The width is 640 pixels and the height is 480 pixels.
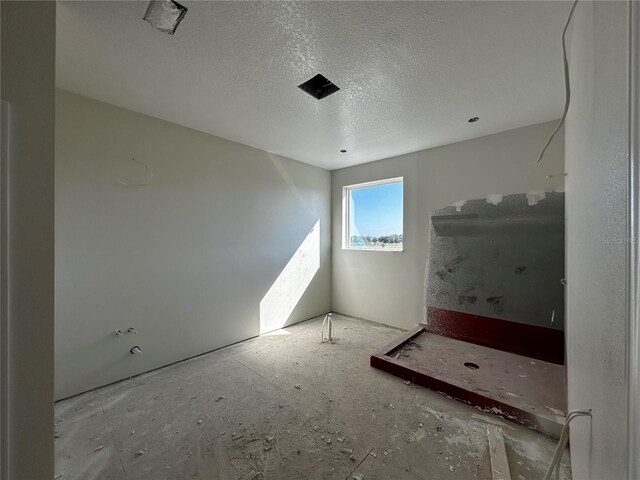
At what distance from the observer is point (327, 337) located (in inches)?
123

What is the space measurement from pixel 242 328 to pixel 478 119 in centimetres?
347

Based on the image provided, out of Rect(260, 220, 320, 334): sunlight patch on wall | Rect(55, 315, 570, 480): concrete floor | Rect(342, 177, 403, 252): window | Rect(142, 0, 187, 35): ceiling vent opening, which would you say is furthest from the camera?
Rect(342, 177, 403, 252): window

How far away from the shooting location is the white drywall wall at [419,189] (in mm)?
2529

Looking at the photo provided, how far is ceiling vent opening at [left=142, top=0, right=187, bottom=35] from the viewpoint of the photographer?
3.97ft

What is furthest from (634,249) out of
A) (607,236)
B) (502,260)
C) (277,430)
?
(502,260)

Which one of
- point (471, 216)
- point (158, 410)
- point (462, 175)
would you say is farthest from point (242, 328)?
point (462, 175)

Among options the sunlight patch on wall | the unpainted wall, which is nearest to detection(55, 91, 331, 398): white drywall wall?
the sunlight patch on wall

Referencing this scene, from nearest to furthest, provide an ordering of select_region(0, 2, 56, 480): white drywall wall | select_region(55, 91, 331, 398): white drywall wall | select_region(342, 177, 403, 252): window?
select_region(0, 2, 56, 480): white drywall wall
select_region(55, 91, 331, 398): white drywall wall
select_region(342, 177, 403, 252): window

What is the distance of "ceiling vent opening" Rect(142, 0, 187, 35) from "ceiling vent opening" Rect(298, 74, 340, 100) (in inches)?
33.0

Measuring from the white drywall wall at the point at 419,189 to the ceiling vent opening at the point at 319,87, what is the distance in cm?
183

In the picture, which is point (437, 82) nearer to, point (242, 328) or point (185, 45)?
point (185, 45)

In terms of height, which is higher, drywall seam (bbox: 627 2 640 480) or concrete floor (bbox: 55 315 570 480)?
drywall seam (bbox: 627 2 640 480)

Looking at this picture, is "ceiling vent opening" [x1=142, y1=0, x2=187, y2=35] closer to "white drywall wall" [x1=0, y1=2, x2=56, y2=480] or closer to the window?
"white drywall wall" [x1=0, y1=2, x2=56, y2=480]

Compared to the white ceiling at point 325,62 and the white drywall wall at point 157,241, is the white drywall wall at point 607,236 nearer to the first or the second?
the white ceiling at point 325,62
